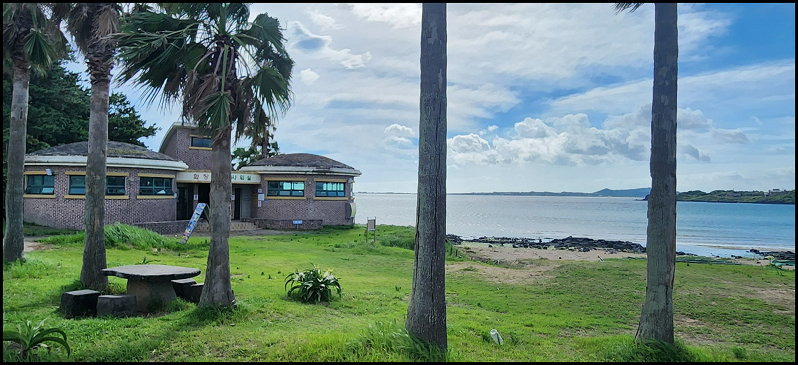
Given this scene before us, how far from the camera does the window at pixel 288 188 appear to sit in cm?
3139

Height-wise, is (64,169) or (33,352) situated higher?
(64,169)

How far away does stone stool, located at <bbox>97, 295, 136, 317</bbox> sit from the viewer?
789cm

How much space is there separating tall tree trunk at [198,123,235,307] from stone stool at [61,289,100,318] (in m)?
1.67

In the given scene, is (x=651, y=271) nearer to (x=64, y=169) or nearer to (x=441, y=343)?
(x=441, y=343)

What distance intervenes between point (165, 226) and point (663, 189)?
23.1 meters

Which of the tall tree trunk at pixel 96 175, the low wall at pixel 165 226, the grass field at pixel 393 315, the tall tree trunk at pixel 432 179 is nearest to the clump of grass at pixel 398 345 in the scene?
the grass field at pixel 393 315

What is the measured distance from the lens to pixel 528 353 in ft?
21.6

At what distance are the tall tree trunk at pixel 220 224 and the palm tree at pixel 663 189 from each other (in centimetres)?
623

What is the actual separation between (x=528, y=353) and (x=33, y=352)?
5.78 m

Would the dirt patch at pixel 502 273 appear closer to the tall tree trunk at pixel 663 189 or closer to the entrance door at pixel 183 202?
the tall tree trunk at pixel 663 189

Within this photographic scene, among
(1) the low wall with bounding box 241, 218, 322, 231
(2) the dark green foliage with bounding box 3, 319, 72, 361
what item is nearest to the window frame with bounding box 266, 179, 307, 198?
(1) the low wall with bounding box 241, 218, 322, 231

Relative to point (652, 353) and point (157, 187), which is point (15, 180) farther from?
point (157, 187)

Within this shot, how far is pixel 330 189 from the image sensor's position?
105 feet

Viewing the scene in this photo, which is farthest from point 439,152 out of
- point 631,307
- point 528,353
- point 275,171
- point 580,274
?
point 275,171
